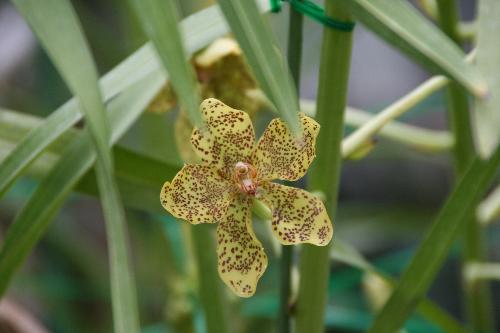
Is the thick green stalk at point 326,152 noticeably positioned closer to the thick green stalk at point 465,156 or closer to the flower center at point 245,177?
the flower center at point 245,177

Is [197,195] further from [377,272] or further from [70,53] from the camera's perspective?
[377,272]

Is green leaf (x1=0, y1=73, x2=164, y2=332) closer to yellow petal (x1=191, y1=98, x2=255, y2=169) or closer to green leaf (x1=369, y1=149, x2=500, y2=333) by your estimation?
yellow petal (x1=191, y1=98, x2=255, y2=169)

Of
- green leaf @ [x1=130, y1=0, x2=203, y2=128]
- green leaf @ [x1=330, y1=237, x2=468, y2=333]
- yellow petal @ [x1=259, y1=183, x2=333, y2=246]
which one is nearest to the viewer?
green leaf @ [x1=130, y1=0, x2=203, y2=128]

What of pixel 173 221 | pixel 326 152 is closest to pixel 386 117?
pixel 326 152

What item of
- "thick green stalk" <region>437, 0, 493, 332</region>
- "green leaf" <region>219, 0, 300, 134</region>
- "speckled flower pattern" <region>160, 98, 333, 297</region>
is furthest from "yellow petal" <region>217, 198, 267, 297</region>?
"thick green stalk" <region>437, 0, 493, 332</region>

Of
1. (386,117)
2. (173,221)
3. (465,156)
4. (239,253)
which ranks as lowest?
(239,253)

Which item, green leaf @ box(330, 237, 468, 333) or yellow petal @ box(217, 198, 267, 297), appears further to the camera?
green leaf @ box(330, 237, 468, 333)

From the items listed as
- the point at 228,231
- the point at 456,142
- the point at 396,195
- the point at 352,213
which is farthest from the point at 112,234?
the point at 396,195
